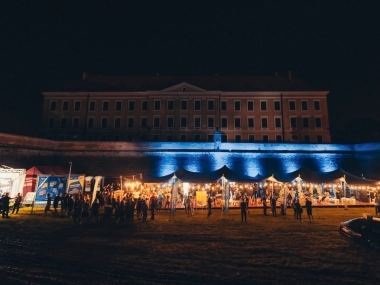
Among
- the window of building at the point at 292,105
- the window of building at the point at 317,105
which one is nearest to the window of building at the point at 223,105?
the window of building at the point at 292,105

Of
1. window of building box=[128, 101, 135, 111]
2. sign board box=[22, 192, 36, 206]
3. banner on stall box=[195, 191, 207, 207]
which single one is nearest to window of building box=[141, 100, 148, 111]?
window of building box=[128, 101, 135, 111]

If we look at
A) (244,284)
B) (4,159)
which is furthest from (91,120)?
(244,284)

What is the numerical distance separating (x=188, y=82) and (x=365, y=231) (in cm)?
3833

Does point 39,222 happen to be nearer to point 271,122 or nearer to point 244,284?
point 244,284

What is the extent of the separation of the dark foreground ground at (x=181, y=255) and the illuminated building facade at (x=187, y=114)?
26799 millimetres

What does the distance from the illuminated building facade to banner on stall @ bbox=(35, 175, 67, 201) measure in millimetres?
19527

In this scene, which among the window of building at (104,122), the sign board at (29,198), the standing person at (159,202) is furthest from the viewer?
the window of building at (104,122)

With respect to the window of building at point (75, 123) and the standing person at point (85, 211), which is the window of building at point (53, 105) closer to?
the window of building at point (75, 123)

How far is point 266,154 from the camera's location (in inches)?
1251

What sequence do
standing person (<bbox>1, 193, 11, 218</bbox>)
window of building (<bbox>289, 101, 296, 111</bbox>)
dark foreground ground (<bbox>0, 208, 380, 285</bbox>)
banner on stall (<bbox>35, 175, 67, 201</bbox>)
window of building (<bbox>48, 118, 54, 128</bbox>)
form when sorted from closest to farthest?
dark foreground ground (<bbox>0, 208, 380, 285</bbox>) → standing person (<bbox>1, 193, 11, 218</bbox>) → banner on stall (<bbox>35, 175, 67, 201</bbox>) → window of building (<bbox>289, 101, 296, 111</bbox>) → window of building (<bbox>48, 118, 54, 128</bbox>)

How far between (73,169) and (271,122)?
1153 inches

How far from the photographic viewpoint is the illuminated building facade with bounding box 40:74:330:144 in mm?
40406

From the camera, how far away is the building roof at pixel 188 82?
43125 millimetres

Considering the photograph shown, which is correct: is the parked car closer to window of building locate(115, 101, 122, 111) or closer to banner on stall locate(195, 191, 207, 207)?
banner on stall locate(195, 191, 207, 207)
